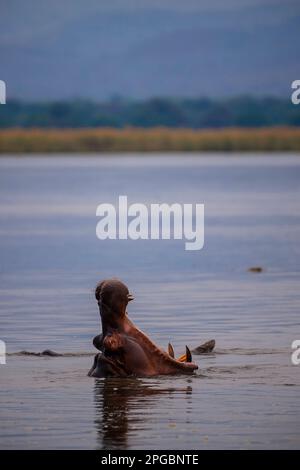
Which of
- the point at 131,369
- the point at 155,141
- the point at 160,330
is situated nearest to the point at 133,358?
the point at 131,369

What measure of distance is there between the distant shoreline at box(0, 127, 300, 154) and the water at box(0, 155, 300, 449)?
49591 millimetres

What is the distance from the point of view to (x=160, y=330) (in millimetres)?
17016

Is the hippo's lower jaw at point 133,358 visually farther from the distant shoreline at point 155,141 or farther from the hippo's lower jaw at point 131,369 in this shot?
the distant shoreline at point 155,141

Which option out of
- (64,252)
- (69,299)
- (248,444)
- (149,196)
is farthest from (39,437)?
(149,196)

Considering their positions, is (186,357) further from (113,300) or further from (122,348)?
(113,300)

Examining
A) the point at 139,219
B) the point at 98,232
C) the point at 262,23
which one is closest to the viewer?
the point at 98,232

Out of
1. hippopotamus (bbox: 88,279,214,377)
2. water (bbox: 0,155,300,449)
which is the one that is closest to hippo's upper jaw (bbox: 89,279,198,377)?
hippopotamus (bbox: 88,279,214,377)

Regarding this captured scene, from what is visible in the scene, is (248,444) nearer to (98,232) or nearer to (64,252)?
(64,252)

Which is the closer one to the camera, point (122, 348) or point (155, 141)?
point (122, 348)

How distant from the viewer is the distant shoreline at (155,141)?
88.4 meters

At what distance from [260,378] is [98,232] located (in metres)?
19.2

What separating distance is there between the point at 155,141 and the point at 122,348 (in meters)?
82.6

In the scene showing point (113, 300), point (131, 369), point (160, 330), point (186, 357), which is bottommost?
point (131, 369)

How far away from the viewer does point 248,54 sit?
6196 inches
